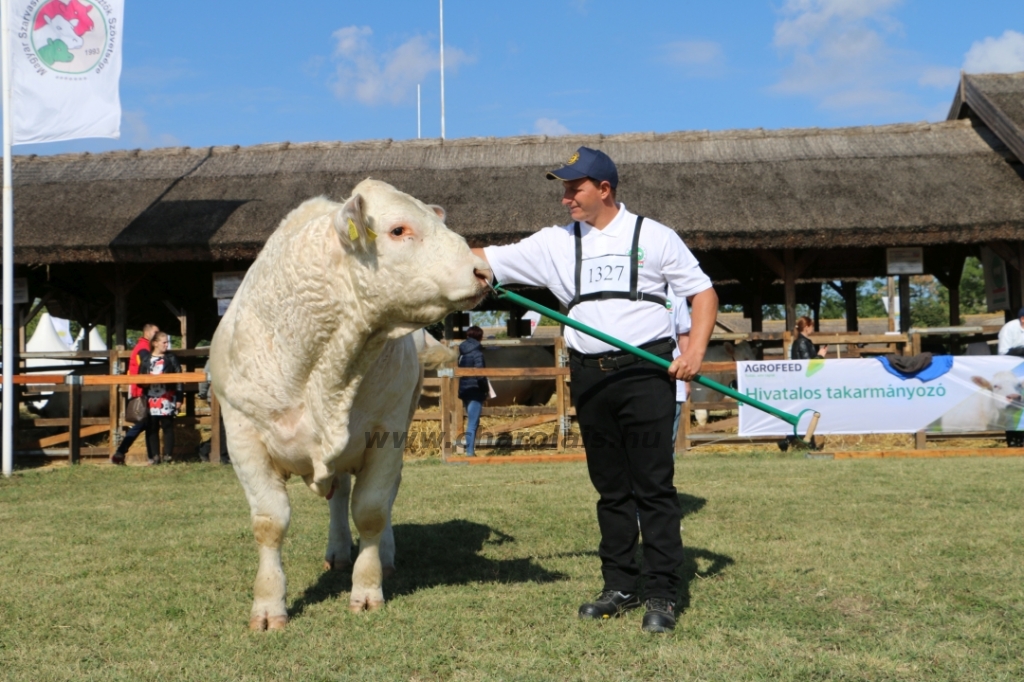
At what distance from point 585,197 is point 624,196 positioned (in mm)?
11984

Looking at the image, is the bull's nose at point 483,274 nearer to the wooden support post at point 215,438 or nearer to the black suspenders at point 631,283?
the black suspenders at point 631,283

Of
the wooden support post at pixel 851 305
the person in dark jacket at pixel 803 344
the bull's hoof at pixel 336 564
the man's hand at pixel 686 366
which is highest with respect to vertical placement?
the wooden support post at pixel 851 305

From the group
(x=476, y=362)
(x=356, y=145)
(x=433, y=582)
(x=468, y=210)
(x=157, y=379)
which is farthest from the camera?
(x=356, y=145)

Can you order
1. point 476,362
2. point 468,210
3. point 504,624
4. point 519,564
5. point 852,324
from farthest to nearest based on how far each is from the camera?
point 852,324, point 468,210, point 476,362, point 519,564, point 504,624

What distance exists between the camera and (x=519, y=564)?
17.2 ft

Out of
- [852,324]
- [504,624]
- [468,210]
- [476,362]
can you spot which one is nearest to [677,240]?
[504,624]

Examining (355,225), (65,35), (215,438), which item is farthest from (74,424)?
(355,225)

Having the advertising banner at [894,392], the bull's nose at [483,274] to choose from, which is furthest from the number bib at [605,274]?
the advertising banner at [894,392]

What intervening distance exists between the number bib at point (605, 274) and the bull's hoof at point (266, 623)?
1.93m

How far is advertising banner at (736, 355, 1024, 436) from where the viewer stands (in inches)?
472

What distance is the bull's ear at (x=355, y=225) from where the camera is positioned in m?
3.80

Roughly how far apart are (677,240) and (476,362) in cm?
890

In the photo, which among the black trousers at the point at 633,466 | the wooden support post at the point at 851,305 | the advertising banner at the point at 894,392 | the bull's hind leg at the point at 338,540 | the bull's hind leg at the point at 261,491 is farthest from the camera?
the wooden support post at the point at 851,305

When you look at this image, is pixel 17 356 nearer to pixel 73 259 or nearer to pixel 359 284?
pixel 73 259
